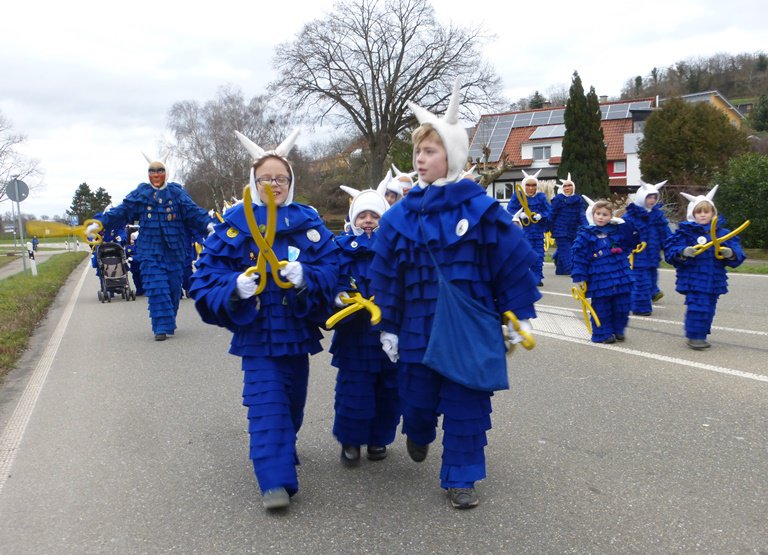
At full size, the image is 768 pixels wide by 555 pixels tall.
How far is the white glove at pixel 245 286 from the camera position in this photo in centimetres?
357

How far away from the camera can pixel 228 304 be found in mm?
3572

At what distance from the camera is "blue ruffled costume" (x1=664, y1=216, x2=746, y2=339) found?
6.94 metres

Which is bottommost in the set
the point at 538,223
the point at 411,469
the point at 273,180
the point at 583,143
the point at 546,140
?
the point at 411,469

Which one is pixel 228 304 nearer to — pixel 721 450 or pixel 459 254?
pixel 459 254

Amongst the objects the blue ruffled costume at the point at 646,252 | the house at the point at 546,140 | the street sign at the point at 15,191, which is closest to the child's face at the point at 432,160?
the blue ruffled costume at the point at 646,252

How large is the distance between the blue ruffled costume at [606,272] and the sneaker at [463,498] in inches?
178

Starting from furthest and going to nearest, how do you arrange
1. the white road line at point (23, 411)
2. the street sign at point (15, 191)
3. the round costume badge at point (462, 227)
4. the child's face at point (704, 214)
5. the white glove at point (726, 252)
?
the street sign at point (15, 191) < the child's face at point (704, 214) < the white glove at point (726, 252) < the white road line at point (23, 411) < the round costume badge at point (462, 227)

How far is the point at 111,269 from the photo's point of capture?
13.4 meters

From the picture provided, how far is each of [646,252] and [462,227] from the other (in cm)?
710

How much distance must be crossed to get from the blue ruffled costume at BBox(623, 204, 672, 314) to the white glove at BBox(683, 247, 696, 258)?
7.94 ft

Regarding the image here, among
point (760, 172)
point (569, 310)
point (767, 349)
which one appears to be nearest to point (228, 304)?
→ point (767, 349)

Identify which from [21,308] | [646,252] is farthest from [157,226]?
[646,252]

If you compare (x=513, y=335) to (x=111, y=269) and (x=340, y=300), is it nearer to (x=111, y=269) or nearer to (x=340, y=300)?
(x=340, y=300)

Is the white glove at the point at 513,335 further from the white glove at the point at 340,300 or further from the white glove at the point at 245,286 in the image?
the white glove at the point at 245,286
